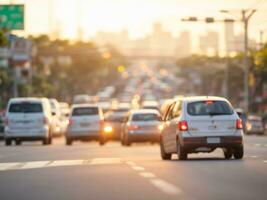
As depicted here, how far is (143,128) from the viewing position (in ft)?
143

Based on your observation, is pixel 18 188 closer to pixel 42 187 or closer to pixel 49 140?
pixel 42 187

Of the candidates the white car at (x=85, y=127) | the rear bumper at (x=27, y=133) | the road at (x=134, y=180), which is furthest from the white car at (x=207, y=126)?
the white car at (x=85, y=127)

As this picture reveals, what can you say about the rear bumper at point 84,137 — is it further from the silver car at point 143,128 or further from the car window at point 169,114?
the car window at point 169,114

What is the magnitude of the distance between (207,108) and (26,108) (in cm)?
1917

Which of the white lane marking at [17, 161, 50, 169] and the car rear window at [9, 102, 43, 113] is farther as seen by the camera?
the car rear window at [9, 102, 43, 113]

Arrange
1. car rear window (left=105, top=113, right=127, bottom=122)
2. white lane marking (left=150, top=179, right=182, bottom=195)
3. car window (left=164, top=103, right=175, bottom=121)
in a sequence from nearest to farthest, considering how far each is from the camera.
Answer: white lane marking (left=150, top=179, right=182, bottom=195)
car window (left=164, top=103, right=175, bottom=121)
car rear window (left=105, top=113, right=127, bottom=122)

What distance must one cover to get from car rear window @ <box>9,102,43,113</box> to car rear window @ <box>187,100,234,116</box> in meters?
18.8

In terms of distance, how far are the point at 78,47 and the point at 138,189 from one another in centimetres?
15470

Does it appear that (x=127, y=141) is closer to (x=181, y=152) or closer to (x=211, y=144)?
(x=181, y=152)

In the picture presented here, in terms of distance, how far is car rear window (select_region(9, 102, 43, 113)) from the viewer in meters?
43.7

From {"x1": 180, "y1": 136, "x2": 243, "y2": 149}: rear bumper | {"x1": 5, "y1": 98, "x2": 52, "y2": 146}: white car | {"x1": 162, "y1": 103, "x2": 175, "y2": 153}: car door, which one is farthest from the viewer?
{"x1": 5, "y1": 98, "x2": 52, "y2": 146}: white car

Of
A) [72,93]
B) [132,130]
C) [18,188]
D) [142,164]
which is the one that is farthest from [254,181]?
[72,93]

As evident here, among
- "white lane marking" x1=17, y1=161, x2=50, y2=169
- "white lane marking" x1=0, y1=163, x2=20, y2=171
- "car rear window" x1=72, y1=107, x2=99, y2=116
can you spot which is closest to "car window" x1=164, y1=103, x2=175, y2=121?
"white lane marking" x1=17, y1=161, x2=50, y2=169

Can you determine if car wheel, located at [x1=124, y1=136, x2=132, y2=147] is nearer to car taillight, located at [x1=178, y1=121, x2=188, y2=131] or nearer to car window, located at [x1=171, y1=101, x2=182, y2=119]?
car window, located at [x1=171, y1=101, x2=182, y2=119]
